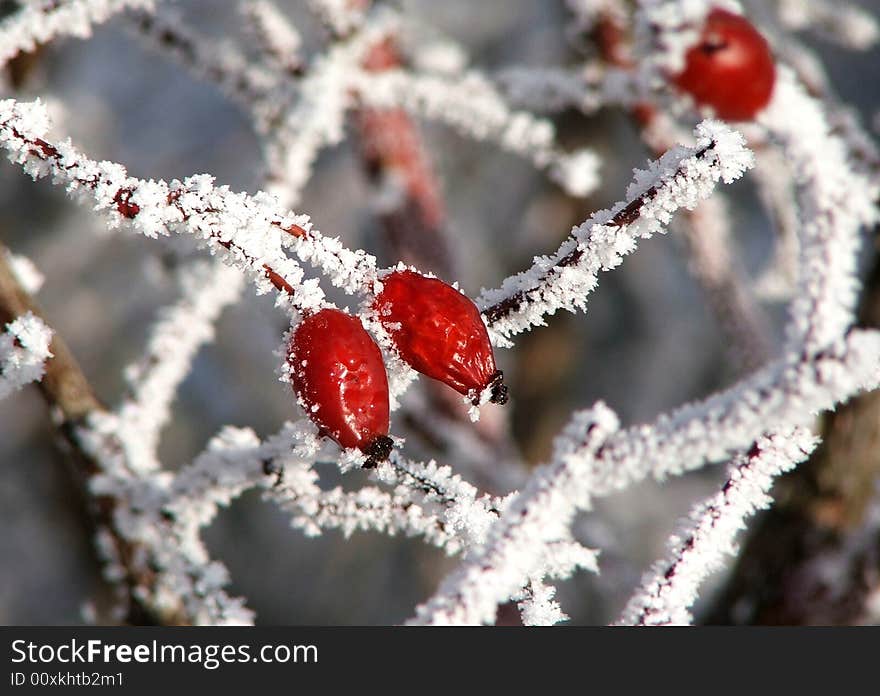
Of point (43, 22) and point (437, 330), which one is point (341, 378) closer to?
point (437, 330)

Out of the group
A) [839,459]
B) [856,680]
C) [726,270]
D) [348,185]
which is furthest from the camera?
[348,185]

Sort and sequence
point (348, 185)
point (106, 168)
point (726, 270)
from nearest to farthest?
1. point (106, 168)
2. point (726, 270)
3. point (348, 185)

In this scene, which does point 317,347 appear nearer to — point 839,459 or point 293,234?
point 293,234

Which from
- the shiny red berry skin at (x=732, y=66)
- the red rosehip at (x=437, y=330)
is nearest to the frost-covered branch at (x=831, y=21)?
the shiny red berry skin at (x=732, y=66)

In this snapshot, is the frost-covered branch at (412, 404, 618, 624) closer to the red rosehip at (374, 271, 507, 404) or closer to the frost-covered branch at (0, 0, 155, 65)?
the red rosehip at (374, 271, 507, 404)

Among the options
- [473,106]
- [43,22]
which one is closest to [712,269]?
[473,106]

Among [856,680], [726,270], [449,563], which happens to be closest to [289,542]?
[449,563]

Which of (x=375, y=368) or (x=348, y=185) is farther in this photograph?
(x=348, y=185)
